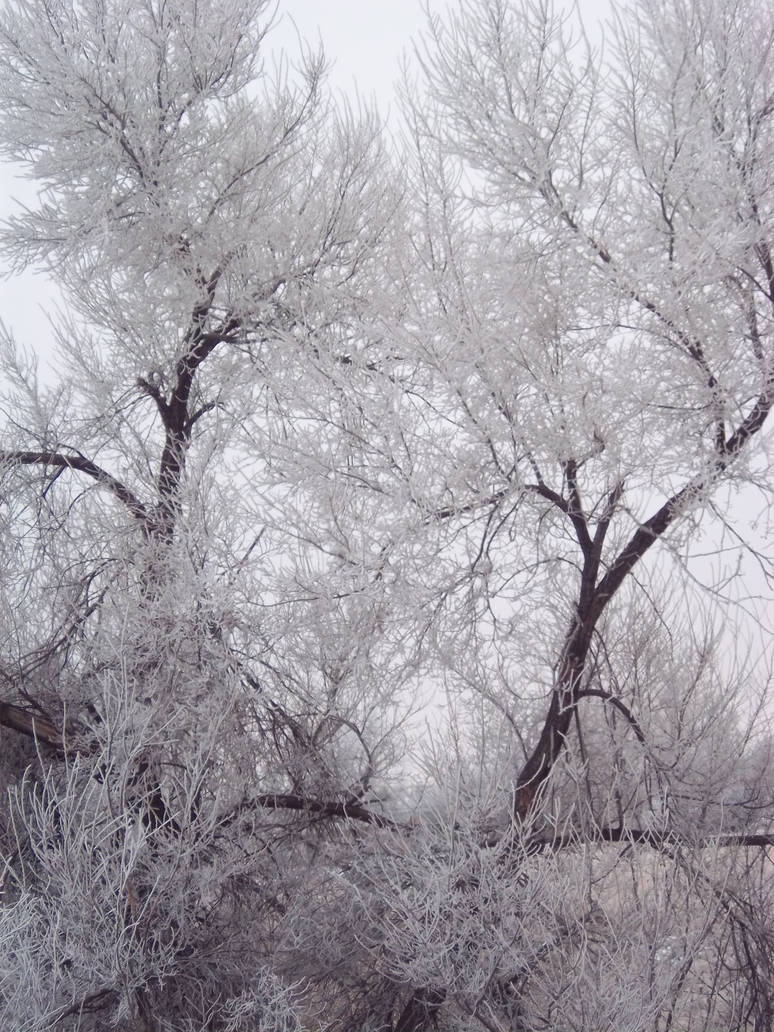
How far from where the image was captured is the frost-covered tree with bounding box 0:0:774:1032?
5.03 m

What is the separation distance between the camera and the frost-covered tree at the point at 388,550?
16.5 feet

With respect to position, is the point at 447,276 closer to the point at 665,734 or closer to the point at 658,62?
the point at 658,62

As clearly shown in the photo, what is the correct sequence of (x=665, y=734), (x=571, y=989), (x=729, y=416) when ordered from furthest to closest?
(x=665, y=734)
(x=729, y=416)
(x=571, y=989)

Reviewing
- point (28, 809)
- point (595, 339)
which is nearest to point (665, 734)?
point (595, 339)

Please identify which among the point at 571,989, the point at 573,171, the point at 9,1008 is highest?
the point at 573,171

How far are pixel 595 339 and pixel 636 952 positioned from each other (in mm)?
3104

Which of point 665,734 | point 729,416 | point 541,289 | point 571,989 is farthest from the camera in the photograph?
point 665,734

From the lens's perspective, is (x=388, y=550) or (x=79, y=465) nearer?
(x=388, y=550)

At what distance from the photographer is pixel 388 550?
5312 mm

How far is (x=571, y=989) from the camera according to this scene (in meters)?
4.62

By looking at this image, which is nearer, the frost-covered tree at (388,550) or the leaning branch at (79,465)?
the frost-covered tree at (388,550)

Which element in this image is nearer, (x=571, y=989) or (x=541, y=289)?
(x=571, y=989)

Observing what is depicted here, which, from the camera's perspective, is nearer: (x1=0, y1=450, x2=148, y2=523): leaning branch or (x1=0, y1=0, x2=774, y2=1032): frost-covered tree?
(x1=0, y1=0, x2=774, y2=1032): frost-covered tree

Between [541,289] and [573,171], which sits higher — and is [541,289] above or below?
below
